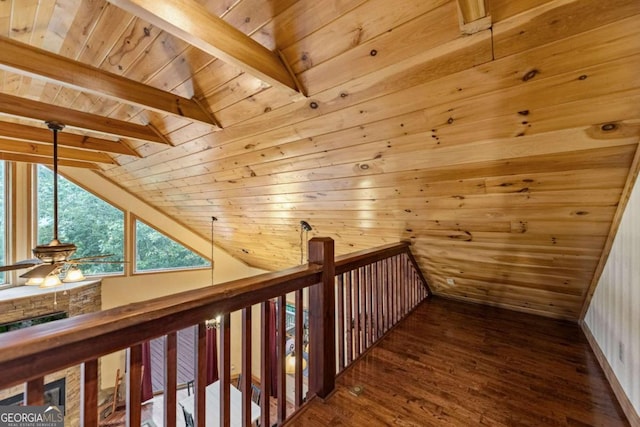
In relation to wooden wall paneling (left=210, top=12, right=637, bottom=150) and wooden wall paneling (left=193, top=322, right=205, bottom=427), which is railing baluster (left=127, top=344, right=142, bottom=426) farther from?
wooden wall paneling (left=210, top=12, right=637, bottom=150)

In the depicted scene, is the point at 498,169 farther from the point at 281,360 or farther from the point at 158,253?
the point at 158,253

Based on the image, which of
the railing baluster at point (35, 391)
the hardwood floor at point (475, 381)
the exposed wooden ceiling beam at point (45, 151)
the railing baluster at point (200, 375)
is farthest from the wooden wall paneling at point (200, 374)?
the exposed wooden ceiling beam at point (45, 151)

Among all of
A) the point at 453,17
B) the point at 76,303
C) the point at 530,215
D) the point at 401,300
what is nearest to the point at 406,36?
the point at 453,17

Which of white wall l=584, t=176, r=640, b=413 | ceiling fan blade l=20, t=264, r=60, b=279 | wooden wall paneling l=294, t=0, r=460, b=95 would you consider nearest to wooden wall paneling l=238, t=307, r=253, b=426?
wooden wall paneling l=294, t=0, r=460, b=95

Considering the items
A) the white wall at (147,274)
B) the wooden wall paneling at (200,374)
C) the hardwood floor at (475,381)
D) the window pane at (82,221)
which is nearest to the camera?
the wooden wall paneling at (200,374)

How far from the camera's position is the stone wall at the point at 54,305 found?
363 cm

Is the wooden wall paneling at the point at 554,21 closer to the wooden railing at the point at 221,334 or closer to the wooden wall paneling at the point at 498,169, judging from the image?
the wooden wall paneling at the point at 498,169

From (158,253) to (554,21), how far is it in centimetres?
637

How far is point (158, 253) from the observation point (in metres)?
5.48

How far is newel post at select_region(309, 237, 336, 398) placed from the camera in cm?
162

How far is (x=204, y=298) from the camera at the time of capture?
1.01 metres

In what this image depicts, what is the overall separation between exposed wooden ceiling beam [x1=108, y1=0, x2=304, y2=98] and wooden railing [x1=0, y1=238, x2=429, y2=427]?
0.99 m

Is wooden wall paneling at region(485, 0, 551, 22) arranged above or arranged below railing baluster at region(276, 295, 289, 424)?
above

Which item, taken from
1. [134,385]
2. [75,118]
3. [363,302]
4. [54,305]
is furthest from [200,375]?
[54,305]
